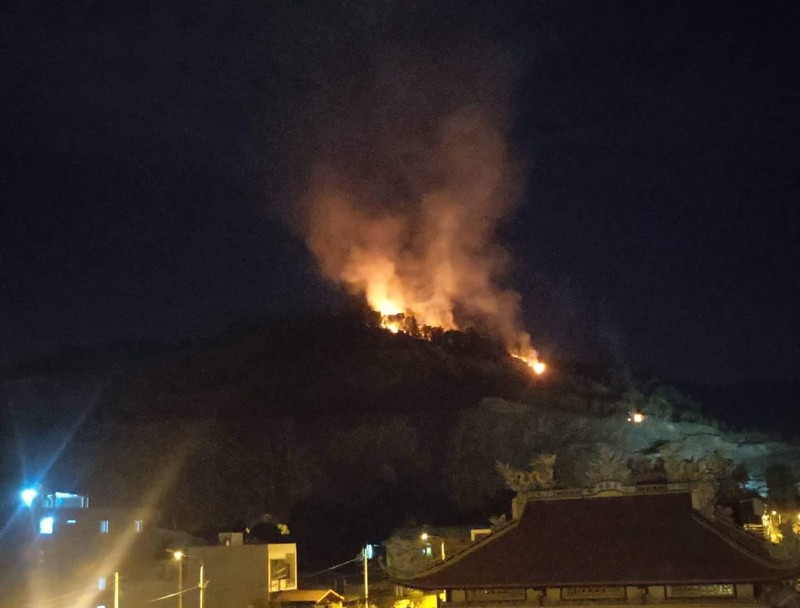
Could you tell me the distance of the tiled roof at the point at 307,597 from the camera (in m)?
42.2

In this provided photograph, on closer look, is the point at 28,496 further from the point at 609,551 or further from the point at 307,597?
the point at 609,551

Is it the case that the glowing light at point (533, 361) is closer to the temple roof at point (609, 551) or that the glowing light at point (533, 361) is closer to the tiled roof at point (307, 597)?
the tiled roof at point (307, 597)

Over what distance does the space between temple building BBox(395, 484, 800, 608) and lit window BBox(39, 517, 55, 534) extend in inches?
1432

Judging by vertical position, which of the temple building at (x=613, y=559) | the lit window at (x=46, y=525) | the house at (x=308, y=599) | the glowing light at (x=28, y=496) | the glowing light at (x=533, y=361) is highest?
the glowing light at (x=533, y=361)

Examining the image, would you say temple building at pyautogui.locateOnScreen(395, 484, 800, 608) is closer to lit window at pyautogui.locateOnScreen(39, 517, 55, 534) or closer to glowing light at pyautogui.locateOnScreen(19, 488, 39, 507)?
lit window at pyautogui.locateOnScreen(39, 517, 55, 534)

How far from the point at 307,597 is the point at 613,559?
28.6 meters

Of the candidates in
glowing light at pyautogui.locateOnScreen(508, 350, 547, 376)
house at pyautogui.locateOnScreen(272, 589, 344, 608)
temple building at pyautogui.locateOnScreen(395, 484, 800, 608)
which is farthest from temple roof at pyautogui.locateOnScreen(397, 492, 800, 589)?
glowing light at pyautogui.locateOnScreen(508, 350, 547, 376)

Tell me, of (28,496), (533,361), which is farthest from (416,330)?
(28,496)

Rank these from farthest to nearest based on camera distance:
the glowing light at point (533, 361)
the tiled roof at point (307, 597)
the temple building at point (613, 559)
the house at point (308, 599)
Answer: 1. the glowing light at point (533, 361)
2. the tiled roof at point (307, 597)
3. the house at point (308, 599)
4. the temple building at point (613, 559)

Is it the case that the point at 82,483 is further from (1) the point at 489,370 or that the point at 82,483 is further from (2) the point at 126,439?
(1) the point at 489,370

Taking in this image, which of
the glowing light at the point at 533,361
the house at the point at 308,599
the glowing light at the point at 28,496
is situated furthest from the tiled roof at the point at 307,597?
the glowing light at the point at 533,361

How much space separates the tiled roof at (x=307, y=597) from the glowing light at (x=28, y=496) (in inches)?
638

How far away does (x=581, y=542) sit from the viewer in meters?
17.8

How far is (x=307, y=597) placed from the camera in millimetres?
42594
